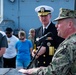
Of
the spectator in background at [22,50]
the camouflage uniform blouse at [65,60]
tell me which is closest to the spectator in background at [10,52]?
the spectator in background at [22,50]

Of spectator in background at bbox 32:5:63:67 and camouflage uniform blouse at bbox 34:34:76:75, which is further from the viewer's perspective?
spectator in background at bbox 32:5:63:67

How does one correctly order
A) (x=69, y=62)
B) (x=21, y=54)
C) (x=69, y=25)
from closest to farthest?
(x=69, y=62), (x=69, y=25), (x=21, y=54)

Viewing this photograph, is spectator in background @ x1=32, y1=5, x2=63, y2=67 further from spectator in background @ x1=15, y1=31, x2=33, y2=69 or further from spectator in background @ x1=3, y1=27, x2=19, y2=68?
spectator in background @ x1=3, y1=27, x2=19, y2=68

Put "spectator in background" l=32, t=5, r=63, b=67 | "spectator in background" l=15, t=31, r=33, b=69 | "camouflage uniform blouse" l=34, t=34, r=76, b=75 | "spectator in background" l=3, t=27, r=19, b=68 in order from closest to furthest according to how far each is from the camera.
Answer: "camouflage uniform blouse" l=34, t=34, r=76, b=75 < "spectator in background" l=32, t=5, r=63, b=67 < "spectator in background" l=15, t=31, r=33, b=69 < "spectator in background" l=3, t=27, r=19, b=68

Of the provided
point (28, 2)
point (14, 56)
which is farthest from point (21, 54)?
point (28, 2)

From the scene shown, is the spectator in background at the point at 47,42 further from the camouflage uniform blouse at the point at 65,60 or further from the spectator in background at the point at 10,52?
the spectator in background at the point at 10,52

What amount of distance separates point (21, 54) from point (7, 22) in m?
4.19

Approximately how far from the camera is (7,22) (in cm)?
1127

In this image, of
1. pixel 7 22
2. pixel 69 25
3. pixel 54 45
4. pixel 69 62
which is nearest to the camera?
pixel 69 62

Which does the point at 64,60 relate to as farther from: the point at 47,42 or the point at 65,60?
the point at 47,42

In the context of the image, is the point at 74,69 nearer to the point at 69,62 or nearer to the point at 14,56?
the point at 69,62

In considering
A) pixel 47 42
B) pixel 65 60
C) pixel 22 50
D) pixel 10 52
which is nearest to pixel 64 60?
pixel 65 60

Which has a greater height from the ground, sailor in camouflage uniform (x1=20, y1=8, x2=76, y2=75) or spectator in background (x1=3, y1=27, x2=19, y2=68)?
sailor in camouflage uniform (x1=20, y1=8, x2=76, y2=75)

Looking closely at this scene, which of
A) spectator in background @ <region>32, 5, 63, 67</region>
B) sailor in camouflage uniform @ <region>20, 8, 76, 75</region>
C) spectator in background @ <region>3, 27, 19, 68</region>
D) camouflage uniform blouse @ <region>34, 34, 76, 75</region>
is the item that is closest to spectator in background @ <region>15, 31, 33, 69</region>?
spectator in background @ <region>3, 27, 19, 68</region>
